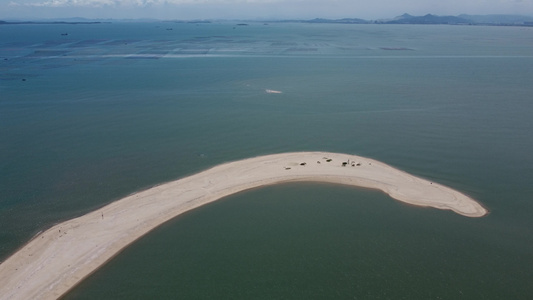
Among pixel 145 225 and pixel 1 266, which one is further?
pixel 145 225

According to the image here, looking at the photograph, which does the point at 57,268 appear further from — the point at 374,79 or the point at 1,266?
the point at 374,79

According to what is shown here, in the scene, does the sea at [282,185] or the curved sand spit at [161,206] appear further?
the sea at [282,185]

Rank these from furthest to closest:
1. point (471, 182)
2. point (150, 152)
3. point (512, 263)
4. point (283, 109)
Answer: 1. point (283, 109)
2. point (150, 152)
3. point (471, 182)
4. point (512, 263)

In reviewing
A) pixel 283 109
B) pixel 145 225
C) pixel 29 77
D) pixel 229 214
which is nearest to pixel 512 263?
pixel 229 214

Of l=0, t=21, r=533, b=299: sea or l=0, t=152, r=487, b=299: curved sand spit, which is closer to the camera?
l=0, t=152, r=487, b=299: curved sand spit
